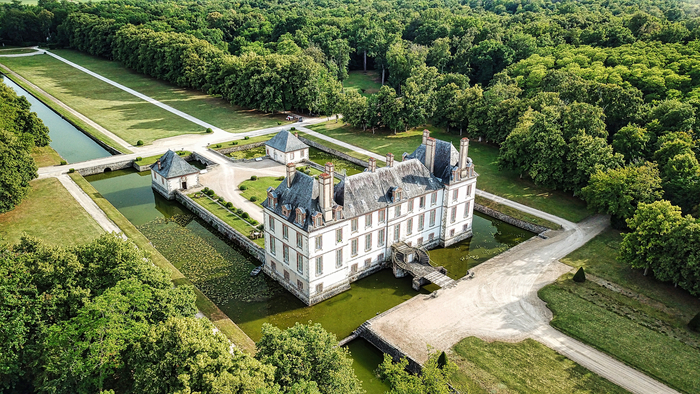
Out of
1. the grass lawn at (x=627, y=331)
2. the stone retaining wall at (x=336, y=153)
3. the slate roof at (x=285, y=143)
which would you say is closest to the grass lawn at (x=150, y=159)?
the slate roof at (x=285, y=143)

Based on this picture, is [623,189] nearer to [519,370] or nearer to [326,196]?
[519,370]

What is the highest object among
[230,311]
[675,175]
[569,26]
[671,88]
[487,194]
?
[569,26]

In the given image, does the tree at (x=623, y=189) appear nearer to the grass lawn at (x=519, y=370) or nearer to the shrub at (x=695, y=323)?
the shrub at (x=695, y=323)

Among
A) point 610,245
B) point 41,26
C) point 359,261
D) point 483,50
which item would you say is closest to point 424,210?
point 359,261

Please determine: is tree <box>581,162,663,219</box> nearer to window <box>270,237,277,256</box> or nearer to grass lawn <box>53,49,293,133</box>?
window <box>270,237,277,256</box>

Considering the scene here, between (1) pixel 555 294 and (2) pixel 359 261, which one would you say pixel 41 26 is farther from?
(1) pixel 555 294

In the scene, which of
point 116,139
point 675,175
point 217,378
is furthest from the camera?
point 116,139
